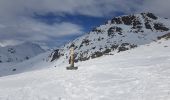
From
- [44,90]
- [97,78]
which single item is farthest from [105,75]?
[44,90]

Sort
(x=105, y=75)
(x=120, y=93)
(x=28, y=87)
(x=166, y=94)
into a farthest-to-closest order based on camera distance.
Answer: (x=105, y=75), (x=28, y=87), (x=120, y=93), (x=166, y=94)

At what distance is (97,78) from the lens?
21438mm

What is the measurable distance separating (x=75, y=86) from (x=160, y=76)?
5264 mm

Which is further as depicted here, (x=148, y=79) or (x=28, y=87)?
(x=28, y=87)

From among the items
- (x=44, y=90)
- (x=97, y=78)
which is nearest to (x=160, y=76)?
(x=97, y=78)

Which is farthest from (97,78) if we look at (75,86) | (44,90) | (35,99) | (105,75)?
(35,99)

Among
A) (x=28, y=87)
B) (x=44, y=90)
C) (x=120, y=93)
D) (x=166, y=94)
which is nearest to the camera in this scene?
(x=166, y=94)

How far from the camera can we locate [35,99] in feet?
54.5

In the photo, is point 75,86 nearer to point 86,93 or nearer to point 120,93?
point 86,93

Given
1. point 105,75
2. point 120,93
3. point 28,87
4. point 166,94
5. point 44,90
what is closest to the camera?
point 166,94

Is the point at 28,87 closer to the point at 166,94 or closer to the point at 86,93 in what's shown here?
the point at 86,93

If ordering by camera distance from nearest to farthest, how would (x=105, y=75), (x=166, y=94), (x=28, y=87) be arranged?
(x=166, y=94), (x=28, y=87), (x=105, y=75)

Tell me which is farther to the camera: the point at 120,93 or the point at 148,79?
the point at 148,79

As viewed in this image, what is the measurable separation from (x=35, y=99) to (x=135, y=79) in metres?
6.39
